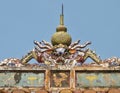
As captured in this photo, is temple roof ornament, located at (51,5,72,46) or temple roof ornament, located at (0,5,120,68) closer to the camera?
temple roof ornament, located at (0,5,120,68)

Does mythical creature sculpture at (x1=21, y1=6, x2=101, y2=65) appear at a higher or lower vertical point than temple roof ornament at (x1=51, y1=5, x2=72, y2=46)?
lower

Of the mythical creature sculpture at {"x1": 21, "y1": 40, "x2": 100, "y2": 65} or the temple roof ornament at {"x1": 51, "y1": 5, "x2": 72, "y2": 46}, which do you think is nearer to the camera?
the mythical creature sculpture at {"x1": 21, "y1": 40, "x2": 100, "y2": 65}

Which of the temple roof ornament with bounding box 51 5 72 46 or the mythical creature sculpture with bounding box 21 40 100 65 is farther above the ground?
the temple roof ornament with bounding box 51 5 72 46

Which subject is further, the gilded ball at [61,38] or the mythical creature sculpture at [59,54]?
the gilded ball at [61,38]

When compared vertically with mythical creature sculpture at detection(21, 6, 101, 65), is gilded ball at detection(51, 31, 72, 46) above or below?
above

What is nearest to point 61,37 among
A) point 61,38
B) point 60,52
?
point 61,38

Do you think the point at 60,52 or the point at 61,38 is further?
the point at 61,38

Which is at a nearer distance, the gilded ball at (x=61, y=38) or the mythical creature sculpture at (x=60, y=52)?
the mythical creature sculpture at (x=60, y=52)

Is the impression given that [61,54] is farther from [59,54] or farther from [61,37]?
[61,37]

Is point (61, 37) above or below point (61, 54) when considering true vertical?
above

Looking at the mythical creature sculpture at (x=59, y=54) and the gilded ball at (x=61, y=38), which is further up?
the gilded ball at (x=61, y=38)

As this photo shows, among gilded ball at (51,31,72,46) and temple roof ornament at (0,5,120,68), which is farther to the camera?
gilded ball at (51,31,72,46)

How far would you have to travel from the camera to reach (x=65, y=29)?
50.5ft

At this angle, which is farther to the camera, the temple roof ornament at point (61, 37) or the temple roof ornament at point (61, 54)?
the temple roof ornament at point (61, 37)
